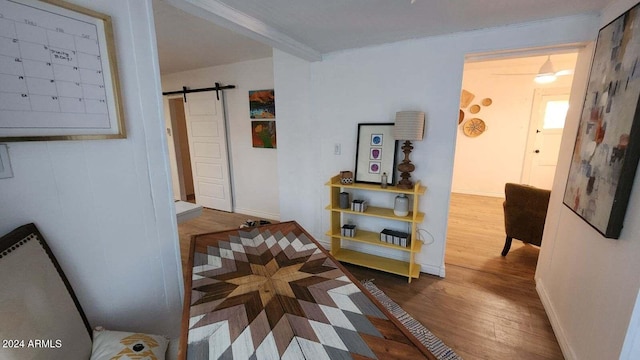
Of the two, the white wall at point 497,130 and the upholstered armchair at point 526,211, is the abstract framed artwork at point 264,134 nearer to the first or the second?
the upholstered armchair at point 526,211

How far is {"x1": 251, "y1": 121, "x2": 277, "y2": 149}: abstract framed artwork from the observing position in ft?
12.2

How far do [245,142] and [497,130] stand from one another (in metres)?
4.69

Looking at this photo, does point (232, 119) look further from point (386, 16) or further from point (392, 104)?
point (386, 16)

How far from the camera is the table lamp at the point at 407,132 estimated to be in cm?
214

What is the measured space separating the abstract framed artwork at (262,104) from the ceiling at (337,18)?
103 centimetres

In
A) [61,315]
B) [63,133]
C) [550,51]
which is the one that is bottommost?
Result: [61,315]

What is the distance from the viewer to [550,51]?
193cm

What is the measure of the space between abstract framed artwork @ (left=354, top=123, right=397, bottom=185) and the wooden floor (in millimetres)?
986

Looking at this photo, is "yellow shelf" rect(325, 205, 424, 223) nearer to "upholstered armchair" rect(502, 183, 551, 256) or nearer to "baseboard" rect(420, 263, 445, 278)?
"baseboard" rect(420, 263, 445, 278)

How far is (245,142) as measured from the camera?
3969mm

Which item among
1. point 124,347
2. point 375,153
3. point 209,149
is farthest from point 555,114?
point 124,347

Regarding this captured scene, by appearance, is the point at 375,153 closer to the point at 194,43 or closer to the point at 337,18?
the point at 337,18

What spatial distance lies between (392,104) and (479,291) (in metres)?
1.87

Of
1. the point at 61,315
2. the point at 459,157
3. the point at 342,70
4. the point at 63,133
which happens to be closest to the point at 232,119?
the point at 342,70
